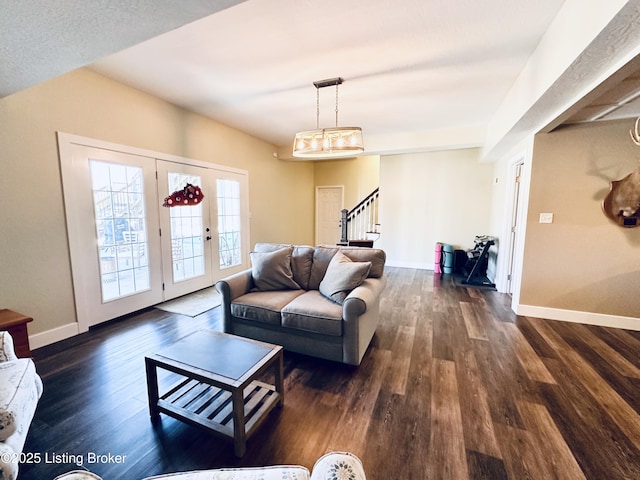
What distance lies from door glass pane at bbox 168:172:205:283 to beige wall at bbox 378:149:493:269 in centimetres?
399

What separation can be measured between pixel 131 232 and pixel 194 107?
1.99m

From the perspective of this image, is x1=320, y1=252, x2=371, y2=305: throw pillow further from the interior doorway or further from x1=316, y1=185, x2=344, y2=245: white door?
x1=316, y1=185, x2=344, y2=245: white door

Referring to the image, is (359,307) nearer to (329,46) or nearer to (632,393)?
(632,393)

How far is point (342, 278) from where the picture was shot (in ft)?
8.16

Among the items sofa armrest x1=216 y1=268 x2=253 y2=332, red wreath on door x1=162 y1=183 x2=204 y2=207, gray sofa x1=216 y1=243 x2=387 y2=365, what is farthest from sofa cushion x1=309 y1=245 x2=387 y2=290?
red wreath on door x1=162 y1=183 x2=204 y2=207

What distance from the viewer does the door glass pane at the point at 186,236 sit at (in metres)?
3.94

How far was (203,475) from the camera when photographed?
0.79m

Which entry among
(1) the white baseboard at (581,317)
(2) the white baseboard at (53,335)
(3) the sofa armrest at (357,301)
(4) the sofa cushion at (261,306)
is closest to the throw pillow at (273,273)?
(4) the sofa cushion at (261,306)

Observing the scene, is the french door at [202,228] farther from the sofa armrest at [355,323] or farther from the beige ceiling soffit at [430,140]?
the beige ceiling soffit at [430,140]

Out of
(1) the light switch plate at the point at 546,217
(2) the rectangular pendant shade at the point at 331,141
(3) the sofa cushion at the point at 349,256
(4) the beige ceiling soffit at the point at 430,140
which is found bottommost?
(3) the sofa cushion at the point at 349,256

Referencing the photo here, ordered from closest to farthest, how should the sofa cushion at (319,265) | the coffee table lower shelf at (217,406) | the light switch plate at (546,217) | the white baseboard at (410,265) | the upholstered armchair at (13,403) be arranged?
the upholstered armchair at (13,403) < the coffee table lower shelf at (217,406) < the sofa cushion at (319,265) < the light switch plate at (546,217) < the white baseboard at (410,265)

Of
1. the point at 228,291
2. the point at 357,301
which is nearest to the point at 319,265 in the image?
the point at 357,301

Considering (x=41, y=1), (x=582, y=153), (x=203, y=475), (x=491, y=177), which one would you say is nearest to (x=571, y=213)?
(x=582, y=153)

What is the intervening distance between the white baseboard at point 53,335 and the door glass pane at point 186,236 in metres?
1.29
